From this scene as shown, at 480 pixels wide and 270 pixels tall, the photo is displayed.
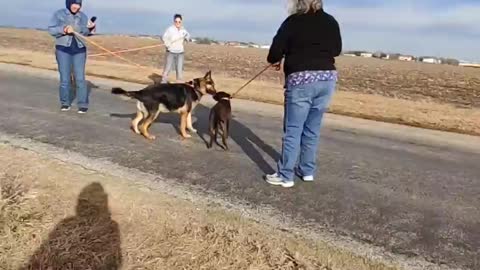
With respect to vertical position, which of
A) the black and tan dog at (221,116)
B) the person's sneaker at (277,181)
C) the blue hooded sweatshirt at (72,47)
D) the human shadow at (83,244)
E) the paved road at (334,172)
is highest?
the blue hooded sweatshirt at (72,47)

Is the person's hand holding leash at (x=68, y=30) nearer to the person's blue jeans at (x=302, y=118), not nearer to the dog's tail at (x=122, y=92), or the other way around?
the dog's tail at (x=122, y=92)

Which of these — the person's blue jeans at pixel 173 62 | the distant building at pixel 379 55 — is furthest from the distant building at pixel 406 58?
the person's blue jeans at pixel 173 62

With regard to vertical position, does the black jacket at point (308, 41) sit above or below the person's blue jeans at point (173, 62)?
above

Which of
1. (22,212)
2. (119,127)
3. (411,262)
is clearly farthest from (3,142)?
(411,262)

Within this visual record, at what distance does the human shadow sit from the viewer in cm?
370

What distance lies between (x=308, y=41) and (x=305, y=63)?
206 mm

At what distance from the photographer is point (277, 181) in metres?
5.51

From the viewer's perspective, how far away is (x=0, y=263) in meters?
3.73

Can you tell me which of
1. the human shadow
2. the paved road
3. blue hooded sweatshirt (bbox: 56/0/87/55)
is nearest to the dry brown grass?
the human shadow

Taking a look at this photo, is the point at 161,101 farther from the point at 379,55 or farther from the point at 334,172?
the point at 379,55

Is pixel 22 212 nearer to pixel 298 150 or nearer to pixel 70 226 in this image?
pixel 70 226

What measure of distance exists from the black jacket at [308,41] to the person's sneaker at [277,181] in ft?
3.87

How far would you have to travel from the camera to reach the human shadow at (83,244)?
12.1 feet

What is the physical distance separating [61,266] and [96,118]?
552 cm
